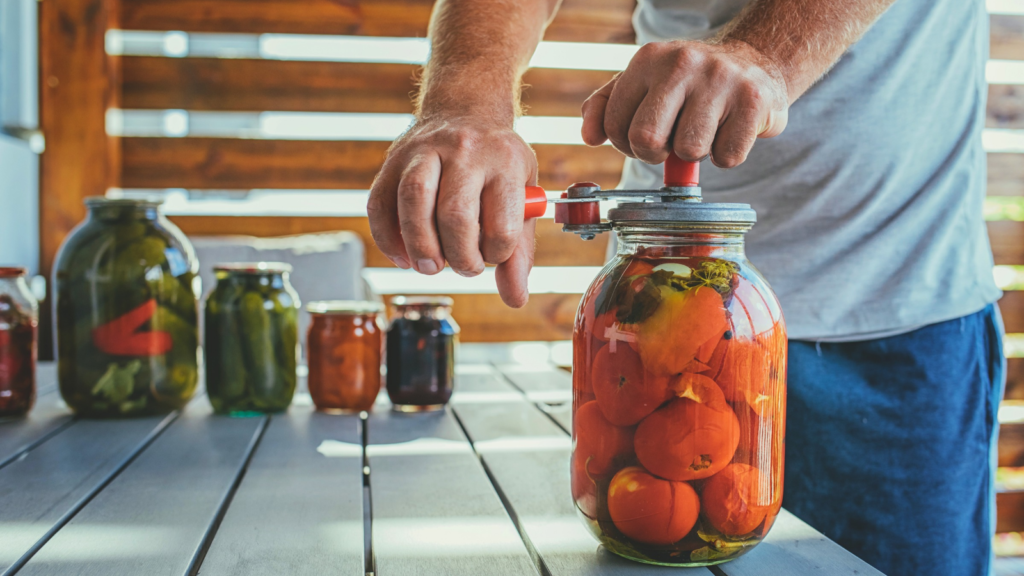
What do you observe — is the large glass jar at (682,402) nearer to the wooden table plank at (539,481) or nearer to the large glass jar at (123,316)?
the wooden table plank at (539,481)

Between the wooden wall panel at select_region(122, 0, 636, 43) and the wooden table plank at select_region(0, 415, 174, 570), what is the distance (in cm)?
186

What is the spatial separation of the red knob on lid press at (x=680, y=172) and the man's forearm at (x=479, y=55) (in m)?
0.16

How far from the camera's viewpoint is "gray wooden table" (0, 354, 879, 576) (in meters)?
0.55

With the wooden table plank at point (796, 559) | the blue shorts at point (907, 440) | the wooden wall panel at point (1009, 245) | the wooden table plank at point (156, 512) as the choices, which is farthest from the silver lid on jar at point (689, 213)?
the wooden wall panel at point (1009, 245)

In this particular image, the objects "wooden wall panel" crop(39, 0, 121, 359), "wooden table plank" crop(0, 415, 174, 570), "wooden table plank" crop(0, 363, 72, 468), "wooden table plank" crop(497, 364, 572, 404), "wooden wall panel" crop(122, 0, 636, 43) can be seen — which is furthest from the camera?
"wooden wall panel" crop(122, 0, 636, 43)

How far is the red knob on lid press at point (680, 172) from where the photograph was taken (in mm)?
571

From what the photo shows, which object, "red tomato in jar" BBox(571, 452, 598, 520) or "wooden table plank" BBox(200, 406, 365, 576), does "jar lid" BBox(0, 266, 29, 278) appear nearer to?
"wooden table plank" BBox(200, 406, 365, 576)

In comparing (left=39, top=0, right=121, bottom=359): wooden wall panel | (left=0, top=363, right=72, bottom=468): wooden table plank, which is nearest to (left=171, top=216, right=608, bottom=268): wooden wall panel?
(left=39, top=0, right=121, bottom=359): wooden wall panel

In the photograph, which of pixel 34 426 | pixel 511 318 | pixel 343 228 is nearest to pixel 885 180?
pixel 34 426

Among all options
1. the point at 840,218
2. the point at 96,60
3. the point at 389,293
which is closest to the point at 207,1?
the point at 96,60

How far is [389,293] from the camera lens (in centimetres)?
271

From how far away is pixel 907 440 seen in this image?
102 cm

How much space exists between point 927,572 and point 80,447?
100 cm

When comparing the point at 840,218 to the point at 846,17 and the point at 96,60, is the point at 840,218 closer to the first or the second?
the point at 846,17
